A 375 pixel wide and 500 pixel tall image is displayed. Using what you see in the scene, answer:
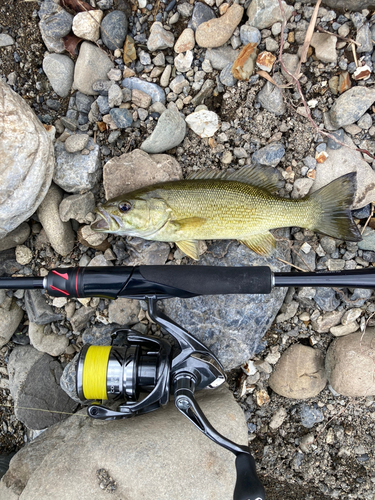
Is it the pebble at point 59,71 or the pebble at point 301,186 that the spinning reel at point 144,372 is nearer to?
the pebble at point 301,186

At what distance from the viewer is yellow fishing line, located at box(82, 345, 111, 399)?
2900 millimetres

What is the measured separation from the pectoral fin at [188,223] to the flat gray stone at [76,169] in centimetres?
91

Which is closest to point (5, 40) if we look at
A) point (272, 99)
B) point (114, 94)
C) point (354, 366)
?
point (114, 94)

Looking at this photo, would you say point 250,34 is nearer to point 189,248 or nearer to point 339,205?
point 339,205

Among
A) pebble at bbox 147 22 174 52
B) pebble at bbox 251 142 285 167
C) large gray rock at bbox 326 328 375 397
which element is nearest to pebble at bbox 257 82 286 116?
pebble at bbox 251 142 285 167

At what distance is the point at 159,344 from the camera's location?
9.93 ft

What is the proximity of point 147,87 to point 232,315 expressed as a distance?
2287 mm

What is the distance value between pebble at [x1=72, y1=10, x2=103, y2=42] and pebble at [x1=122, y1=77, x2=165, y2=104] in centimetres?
51

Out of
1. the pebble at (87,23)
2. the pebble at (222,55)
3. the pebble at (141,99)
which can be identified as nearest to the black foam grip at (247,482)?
the pebble at (141,99)

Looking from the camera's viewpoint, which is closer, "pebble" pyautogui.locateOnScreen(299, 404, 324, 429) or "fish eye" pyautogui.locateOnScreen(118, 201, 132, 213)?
"fish eye" pyautogui.locateOnScreen(118, 201, 132, 213)

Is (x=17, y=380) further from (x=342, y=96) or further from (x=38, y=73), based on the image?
(x=342, y=96)

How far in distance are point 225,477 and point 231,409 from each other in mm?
521

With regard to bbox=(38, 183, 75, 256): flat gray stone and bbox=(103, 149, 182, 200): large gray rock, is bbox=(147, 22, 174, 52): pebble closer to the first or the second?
bbox=(103, 149, 182, 200): large gray rock

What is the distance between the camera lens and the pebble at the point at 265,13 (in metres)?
3.23
